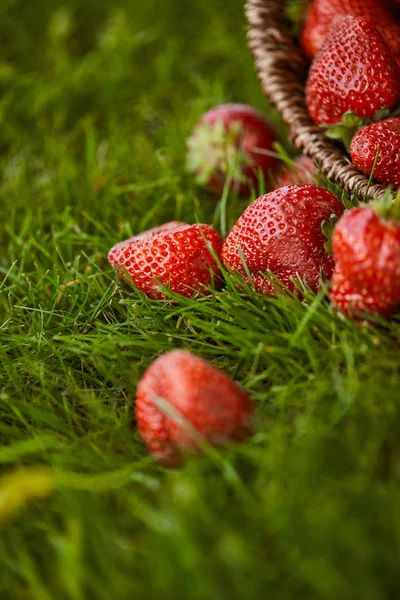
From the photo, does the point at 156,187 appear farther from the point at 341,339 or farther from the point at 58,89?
the point at 341,339

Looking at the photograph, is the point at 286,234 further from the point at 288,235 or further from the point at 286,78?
the point at 286,78

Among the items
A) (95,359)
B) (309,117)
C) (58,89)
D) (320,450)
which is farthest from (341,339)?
(58,89)

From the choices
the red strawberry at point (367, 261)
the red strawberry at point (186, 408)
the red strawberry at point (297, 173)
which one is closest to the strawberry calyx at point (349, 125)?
the red strawberry at point (297, 173)

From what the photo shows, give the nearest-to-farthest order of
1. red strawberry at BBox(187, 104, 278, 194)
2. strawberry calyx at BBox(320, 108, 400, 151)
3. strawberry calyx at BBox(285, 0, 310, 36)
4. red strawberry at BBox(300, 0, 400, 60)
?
strawberry calyx at BBox(320, 108, 400, 151) → red strawberry at BBox(300, 0, 400, 60) → strawberry calyx at BBox(285, 0, 310, 36) → red strawberry at BBox(187, 104, 278, 194)

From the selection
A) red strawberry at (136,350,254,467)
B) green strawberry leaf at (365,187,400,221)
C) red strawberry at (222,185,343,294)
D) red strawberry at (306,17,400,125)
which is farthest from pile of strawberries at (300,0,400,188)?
red strawberry at (136,350,254,467)

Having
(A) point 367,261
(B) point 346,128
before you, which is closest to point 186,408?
(A) point 367,261

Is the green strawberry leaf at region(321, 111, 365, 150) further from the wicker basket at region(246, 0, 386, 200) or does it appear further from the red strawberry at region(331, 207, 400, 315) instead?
the red strawberry at region(331, 207, 400, 315)
